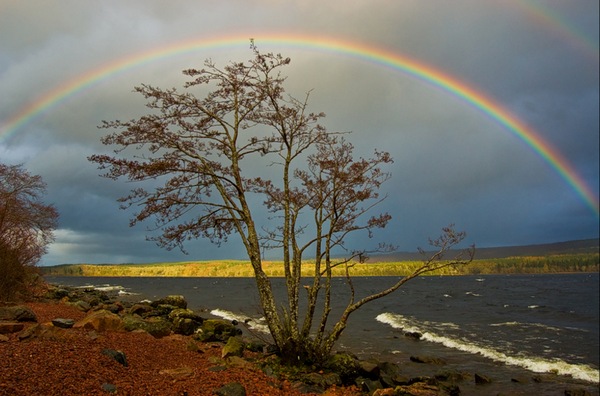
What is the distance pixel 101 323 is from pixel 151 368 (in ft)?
19.9

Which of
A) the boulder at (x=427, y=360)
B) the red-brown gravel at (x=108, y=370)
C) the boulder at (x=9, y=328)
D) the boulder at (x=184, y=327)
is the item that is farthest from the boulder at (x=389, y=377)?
the boulder at (x=9, y=328)

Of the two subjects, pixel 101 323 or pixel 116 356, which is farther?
pixel 101 323

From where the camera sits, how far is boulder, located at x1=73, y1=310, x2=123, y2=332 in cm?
1581

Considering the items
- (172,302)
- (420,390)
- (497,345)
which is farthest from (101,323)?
(497,345)

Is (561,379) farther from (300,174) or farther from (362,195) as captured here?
(300,174)

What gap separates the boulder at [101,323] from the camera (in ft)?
51.9

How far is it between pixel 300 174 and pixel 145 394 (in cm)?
947

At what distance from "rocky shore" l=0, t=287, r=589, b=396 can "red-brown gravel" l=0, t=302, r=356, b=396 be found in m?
0.02

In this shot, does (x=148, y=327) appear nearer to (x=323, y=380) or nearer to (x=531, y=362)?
(x=323, y=380)

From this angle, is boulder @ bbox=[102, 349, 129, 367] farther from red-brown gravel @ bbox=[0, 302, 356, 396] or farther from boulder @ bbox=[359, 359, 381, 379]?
boulder @ bbox=[359, 359, 381, 379]

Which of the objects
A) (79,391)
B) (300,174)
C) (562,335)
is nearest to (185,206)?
(300,174)

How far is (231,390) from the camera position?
10.2 metres

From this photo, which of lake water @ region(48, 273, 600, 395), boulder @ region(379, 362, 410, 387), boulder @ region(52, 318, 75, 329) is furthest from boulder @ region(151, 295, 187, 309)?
boulder @ region(379, 362, 410, 387)

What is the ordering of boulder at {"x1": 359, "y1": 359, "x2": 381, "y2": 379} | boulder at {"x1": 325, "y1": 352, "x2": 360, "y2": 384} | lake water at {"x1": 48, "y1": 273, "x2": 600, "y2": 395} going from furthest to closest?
lake water at {"x1": 48, "y1": 273, "x2": 600, "y2": 395}, boulder at {"x1": 359, "y1": 359, "x2": 381, "y2": 379}, boulder at {"x1": 325, "y1": 352, "x2": 360, "y2": 384}
